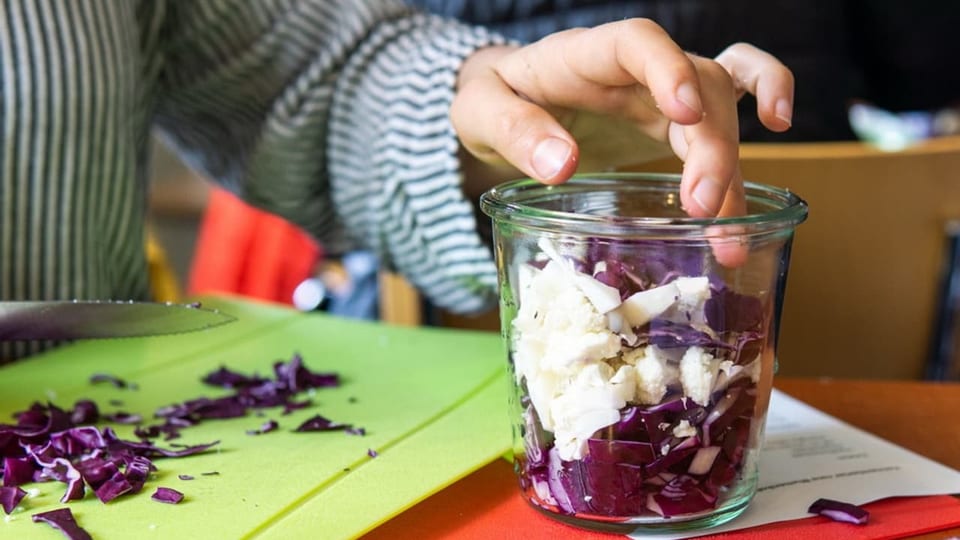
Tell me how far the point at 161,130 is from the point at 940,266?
2.11 ft

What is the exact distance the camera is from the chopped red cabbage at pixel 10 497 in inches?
14.4

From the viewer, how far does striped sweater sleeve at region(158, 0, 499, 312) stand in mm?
613

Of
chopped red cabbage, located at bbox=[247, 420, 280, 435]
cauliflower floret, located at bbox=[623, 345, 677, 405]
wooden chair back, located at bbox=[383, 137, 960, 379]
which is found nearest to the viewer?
cauliflower floret, located at bbox=[623, 345, 677, 405]

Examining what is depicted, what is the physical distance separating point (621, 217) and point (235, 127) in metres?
0.50

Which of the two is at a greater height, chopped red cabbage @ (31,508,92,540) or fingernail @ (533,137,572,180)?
fingernail @ (533,137,572,180)

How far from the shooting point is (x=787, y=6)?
3.06 ft

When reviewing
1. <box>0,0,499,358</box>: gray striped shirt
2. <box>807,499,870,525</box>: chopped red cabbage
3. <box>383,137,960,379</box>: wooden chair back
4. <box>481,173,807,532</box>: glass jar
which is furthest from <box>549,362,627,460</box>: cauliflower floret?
<box>383,137,960,379</box>: wooden chair back

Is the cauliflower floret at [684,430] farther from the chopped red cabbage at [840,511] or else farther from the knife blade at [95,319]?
the knife blade at [95,319]

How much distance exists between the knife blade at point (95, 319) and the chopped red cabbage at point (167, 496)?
3.5 inches

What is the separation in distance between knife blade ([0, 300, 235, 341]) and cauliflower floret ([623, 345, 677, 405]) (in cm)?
Answer: 19

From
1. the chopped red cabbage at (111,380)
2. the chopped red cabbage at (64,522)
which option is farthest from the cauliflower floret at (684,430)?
the chopped red cabbage at (111,380)

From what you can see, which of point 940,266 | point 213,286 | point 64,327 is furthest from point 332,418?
point 213,286

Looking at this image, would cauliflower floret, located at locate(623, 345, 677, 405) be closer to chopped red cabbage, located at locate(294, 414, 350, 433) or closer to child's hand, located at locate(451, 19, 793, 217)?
child's hand, located at locate(451, 19, 793, 217)

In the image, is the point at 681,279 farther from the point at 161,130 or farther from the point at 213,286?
the point at 213,286
